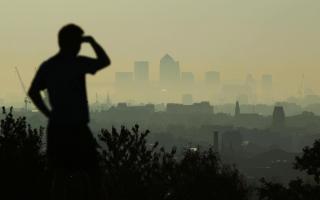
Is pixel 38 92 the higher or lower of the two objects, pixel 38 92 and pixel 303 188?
the higher

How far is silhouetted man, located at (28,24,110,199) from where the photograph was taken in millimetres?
7691

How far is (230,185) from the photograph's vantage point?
5378 centimetres

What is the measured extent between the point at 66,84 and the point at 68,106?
273 mm

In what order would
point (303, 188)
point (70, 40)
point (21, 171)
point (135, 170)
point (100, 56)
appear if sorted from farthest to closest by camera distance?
point (135, 170), point (303, 188), point (21, 171), point (70, 40), point (100, 56)

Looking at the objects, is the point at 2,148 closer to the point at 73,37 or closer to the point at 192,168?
the point at 73,37

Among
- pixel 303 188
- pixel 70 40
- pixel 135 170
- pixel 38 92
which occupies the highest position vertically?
pixel 70 40

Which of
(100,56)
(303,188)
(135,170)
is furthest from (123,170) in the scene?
(100,56)

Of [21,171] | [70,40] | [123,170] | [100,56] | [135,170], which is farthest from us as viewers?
[135,170]

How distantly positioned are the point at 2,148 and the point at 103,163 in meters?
14.7

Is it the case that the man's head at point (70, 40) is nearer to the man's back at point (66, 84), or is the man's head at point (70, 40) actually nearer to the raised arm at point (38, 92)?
A: the man's back at point (66, 84)

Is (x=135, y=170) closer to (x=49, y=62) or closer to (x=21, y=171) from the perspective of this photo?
(x=21, y=171)

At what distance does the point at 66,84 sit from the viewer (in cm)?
777

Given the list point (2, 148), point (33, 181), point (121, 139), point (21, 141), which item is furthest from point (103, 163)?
point (33, 181)

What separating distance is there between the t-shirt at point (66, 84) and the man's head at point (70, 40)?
10 centimetres
